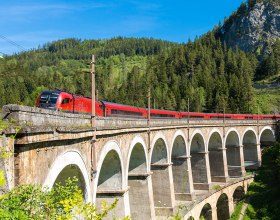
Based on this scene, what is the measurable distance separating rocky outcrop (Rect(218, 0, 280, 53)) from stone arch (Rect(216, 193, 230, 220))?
123 m

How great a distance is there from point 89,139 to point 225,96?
8739cm

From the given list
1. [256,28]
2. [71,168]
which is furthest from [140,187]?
[256,28]

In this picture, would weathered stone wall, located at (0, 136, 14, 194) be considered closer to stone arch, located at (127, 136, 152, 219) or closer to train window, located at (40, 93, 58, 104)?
train window, located at (40, 93, 58, 104)

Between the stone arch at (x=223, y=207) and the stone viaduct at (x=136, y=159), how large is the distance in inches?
4.9

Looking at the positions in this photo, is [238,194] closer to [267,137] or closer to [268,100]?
[267,137]

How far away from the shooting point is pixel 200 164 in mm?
43406

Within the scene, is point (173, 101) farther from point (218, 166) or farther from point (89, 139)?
point (89, 139)

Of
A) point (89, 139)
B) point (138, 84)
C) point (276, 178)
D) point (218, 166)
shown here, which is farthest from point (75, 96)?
point (138, 84)

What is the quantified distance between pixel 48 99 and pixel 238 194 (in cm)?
3586

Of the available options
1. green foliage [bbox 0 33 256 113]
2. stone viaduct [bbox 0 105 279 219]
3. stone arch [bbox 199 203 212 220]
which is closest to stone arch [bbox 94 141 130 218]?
stone viaduct [bbox 0 105 279 219]

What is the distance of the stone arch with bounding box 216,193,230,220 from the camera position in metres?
43.7

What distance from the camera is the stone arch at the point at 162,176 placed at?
3216 cm

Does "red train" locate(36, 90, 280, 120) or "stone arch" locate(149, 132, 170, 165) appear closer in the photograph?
"red train" locate(36, 90, 280, 120)

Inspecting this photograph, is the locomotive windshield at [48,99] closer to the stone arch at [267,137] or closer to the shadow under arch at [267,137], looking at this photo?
the stone arch at [267,137]
